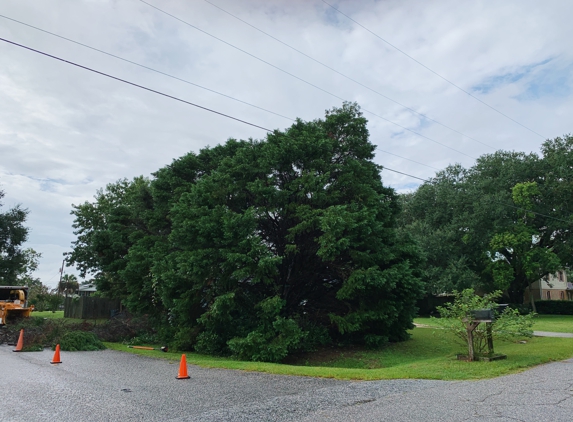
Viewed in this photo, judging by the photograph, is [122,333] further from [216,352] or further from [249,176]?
[249,176]

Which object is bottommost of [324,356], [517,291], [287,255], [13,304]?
[324,356]

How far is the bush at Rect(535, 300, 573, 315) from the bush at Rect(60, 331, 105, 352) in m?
40.8

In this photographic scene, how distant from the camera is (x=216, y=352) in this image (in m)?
17.4

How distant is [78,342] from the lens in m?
16.2

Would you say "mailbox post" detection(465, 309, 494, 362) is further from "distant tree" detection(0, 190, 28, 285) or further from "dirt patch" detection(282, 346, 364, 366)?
"distant tree" detection(0, 190, 28, 285)

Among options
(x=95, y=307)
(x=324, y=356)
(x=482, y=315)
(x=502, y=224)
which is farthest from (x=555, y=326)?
(x=95, y=307)

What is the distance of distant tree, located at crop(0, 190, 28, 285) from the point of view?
3922 cm

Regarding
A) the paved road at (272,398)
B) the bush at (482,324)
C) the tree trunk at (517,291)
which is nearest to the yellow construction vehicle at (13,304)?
the paved road at (272,398)

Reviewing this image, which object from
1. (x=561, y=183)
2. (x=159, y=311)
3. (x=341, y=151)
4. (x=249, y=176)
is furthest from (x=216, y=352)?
(x=561, y=183)

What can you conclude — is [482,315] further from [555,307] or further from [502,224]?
[555,307]

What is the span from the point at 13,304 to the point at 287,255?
54.6ft

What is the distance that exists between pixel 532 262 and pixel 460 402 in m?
33.1

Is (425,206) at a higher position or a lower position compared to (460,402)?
higher

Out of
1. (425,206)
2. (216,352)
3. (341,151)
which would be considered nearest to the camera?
(216,352)
